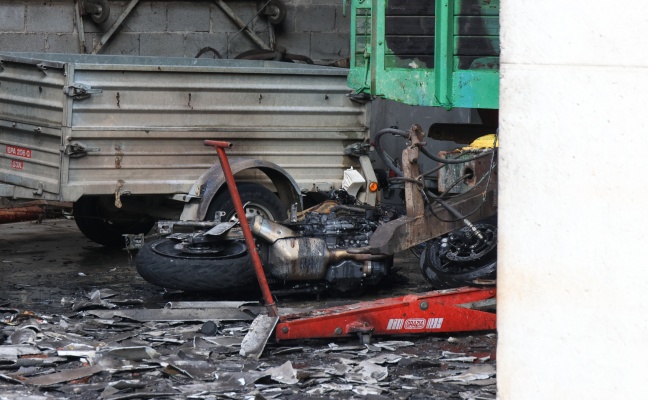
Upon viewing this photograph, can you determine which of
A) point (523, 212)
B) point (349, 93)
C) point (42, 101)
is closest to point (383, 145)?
point (349, 93)

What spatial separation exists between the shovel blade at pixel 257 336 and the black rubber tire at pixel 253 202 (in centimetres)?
256

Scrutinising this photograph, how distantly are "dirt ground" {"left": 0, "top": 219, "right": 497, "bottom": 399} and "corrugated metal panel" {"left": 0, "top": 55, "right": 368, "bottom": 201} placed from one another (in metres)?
1.16

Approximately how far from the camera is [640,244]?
4207 millimetres

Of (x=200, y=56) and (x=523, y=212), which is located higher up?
(x=200, y=56)

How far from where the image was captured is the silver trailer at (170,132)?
30.6 feet

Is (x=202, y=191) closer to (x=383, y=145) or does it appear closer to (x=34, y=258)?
(x=34, y=258)

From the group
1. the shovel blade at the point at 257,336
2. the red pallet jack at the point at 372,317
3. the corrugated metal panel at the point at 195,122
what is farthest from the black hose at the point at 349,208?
the shovel blade at the point at 257,336

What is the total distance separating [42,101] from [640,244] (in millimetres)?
6575

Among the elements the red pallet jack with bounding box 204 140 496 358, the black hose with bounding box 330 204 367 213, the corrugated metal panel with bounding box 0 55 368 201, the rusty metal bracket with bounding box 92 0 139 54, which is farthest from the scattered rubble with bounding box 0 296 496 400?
the rusty metal bracket with bounding box 92 0 139 54

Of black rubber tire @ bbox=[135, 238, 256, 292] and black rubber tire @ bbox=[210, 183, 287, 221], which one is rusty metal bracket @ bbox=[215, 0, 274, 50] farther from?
black rubber tire @ bbox=[135, 238, 256, 292]

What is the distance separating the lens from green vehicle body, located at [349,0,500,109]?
8055mm

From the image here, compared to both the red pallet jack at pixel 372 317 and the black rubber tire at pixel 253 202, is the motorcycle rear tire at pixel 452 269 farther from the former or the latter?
the black rubber tire at pixel 253 202

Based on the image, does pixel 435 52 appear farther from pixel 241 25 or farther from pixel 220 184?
pixel 241 25

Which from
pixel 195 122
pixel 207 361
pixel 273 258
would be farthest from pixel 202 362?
pixel 195 122
